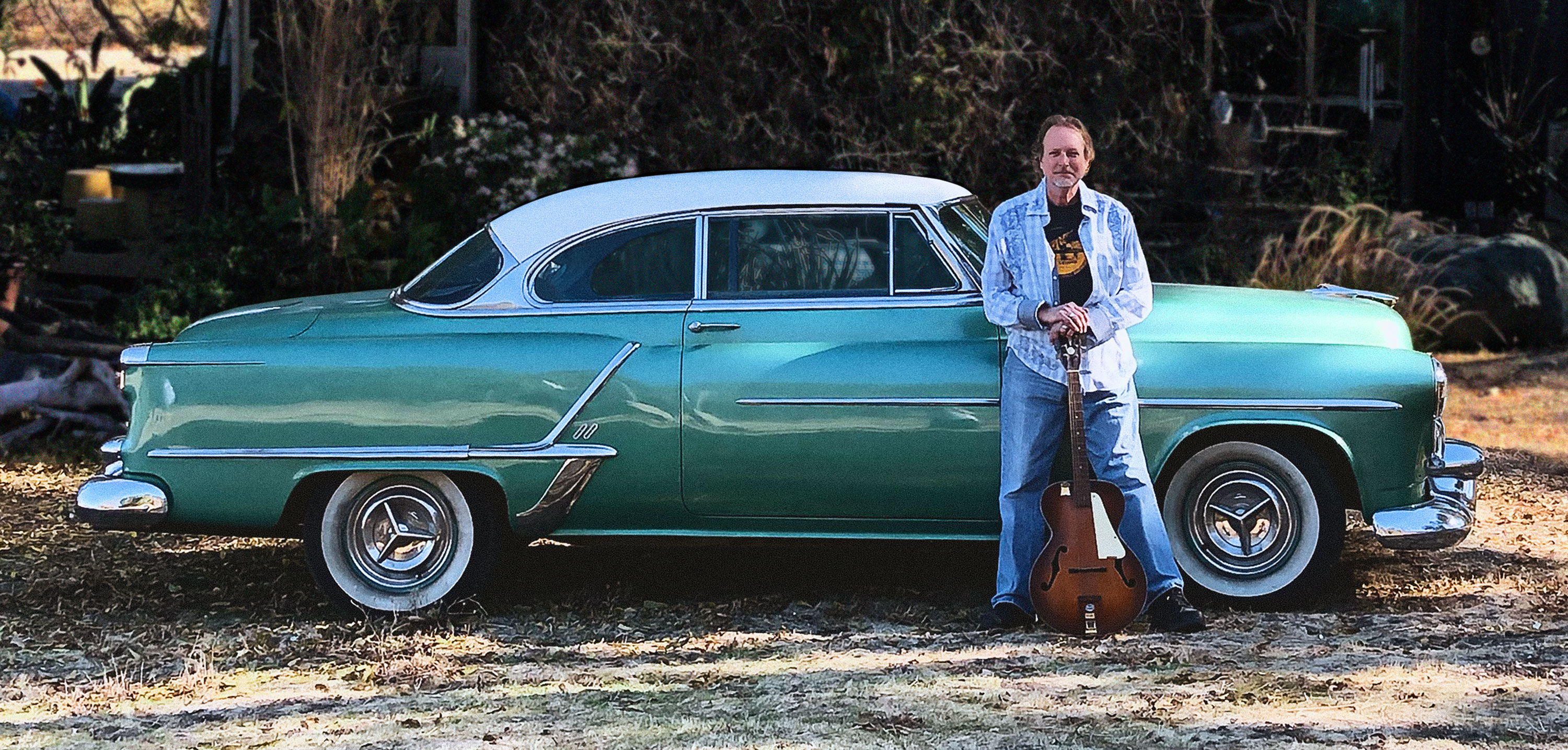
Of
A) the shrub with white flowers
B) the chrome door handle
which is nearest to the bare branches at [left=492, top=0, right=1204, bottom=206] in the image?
the shrub with white flowers

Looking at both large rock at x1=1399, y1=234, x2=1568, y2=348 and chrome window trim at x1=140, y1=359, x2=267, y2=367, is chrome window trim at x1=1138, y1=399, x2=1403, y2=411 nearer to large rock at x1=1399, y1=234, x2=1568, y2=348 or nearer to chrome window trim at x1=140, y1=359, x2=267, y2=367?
chrome window trim at x1=140, y1=359, x2=267, y2=367

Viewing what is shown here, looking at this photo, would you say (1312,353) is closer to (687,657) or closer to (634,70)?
(687,657)

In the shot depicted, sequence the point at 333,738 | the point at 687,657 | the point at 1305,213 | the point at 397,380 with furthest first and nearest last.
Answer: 1. the point at 1305,213
2. the point at 397,380
3. the point at 687,657
4. the point at 333,738

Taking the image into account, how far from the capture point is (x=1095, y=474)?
18.2ft

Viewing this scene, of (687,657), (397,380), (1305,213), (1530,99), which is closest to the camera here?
(687,657)

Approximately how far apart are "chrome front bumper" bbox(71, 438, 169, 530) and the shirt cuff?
269 centimetres

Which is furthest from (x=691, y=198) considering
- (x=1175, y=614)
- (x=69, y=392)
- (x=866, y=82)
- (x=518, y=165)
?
(x=866, y=82)

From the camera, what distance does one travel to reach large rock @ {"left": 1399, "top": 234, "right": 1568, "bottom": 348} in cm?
1215

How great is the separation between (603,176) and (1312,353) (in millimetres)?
6196

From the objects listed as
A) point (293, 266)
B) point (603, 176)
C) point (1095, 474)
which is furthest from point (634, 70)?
point (1095, 474)

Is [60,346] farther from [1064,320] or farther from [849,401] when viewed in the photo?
[1064,320]

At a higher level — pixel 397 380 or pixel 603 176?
pixel 603 176

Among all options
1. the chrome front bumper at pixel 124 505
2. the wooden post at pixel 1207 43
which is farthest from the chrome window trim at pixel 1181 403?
the wooden post at pixel 1207 43

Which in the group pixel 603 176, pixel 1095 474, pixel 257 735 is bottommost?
pixel 257 735
